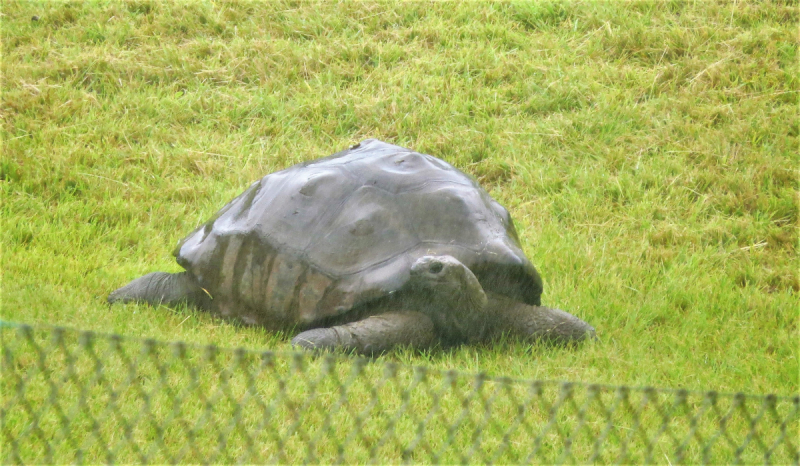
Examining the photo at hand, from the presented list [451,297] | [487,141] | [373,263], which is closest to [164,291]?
[373,263]

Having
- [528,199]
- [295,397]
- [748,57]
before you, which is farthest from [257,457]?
[748,57]

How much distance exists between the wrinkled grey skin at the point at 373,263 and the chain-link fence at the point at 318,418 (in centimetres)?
30

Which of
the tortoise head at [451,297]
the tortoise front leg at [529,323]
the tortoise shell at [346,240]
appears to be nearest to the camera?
the tortoise head at [451,297]

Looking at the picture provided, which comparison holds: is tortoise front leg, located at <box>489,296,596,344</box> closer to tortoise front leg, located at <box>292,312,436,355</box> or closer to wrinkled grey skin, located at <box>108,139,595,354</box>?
wrinkled grey skin, located at <box>108,139,595,354</box>

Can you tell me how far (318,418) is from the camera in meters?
2.98

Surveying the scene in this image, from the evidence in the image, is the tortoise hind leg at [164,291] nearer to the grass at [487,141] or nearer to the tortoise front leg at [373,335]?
the grass at [487,141]

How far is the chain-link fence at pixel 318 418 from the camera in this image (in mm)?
2707

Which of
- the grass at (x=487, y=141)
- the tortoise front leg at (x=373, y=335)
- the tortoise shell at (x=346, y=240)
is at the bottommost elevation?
the grass at (x=487, y=141)

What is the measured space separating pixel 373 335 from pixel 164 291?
1208mm

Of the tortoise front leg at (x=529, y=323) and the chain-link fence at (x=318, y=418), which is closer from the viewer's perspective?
the chain-link fence at (x=318, y=418)

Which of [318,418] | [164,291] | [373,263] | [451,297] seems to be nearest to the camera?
[318,418]

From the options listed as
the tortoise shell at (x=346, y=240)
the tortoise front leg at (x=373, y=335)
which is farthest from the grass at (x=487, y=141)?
the tortoise shell at (x=346, y=240)

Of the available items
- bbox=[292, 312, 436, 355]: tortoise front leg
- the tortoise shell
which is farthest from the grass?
the tortoise shell

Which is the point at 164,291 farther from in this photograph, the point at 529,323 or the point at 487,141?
the point at 487,141
